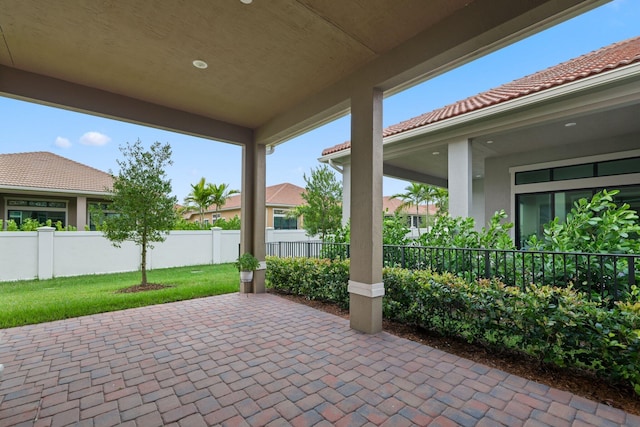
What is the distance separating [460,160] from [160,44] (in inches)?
225

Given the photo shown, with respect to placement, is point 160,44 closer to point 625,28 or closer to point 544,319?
point 544,319

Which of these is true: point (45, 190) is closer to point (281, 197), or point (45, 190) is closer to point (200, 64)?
point (200, 64)

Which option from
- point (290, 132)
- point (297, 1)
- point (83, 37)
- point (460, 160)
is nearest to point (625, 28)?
point (460, 160)

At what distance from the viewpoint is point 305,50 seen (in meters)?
3.46

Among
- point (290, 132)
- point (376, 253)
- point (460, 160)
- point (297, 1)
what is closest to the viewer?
point (297, 1)

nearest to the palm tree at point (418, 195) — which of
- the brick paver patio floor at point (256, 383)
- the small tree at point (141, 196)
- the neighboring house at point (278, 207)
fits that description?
the neighboring house at point (278, 207)

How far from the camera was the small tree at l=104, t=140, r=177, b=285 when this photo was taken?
723cm

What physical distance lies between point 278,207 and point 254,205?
14.0m

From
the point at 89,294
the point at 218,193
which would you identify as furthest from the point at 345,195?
the point at 218,193

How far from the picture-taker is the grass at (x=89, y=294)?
4793mm

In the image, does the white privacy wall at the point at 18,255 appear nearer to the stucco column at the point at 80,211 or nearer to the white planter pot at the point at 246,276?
Result: the stucco column at the point at 80,211

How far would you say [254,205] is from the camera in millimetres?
6359

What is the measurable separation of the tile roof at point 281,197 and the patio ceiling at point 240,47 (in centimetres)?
1560

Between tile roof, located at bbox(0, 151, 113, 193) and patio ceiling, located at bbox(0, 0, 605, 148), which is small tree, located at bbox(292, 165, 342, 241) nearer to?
patio ceiling, located at bbox(0, 0, 605, 148)
